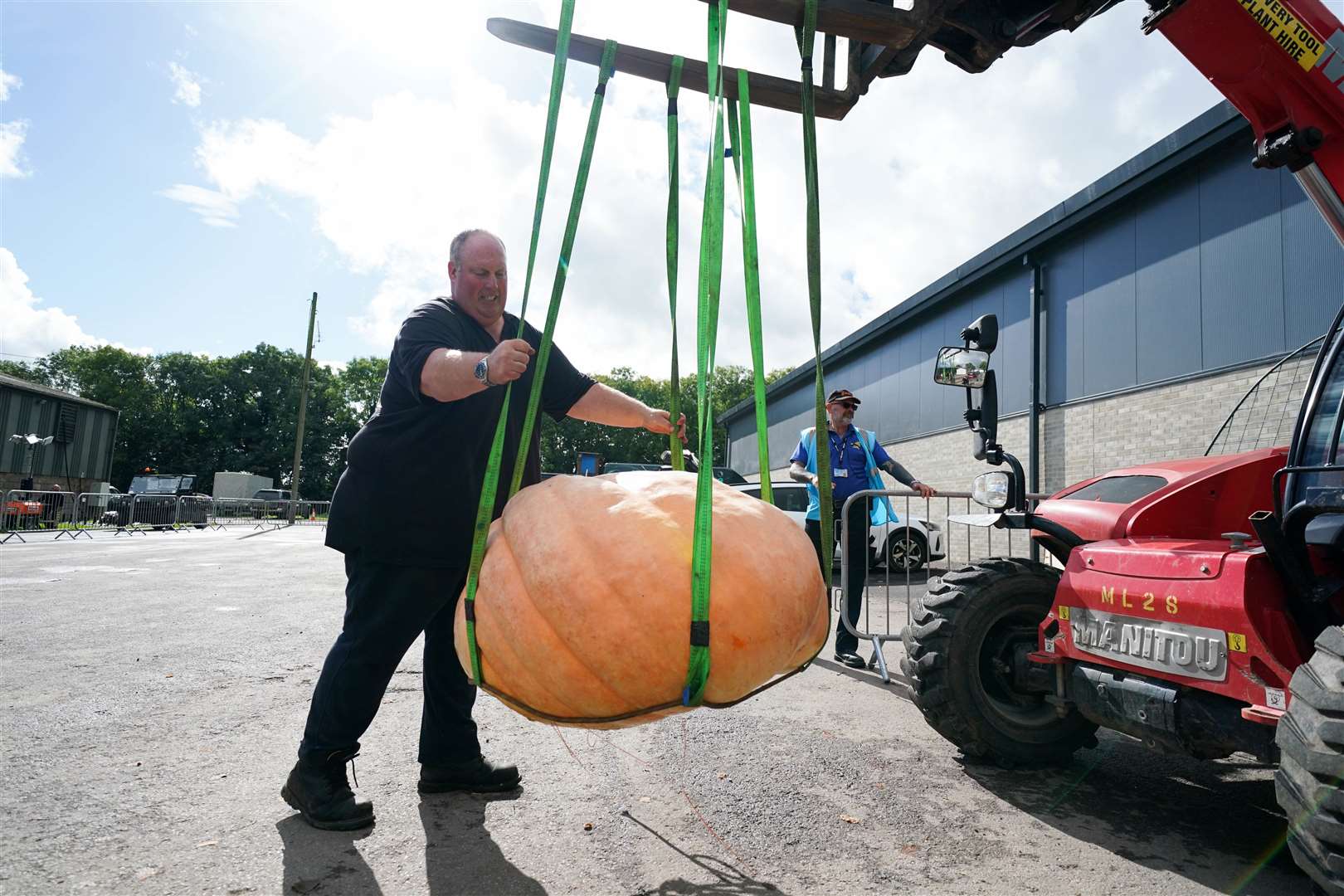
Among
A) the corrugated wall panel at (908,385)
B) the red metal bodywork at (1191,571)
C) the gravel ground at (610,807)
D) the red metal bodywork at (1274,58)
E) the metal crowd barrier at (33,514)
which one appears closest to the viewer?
the gravel ground at (610,807)

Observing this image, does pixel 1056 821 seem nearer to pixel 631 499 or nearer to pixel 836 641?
pixel 631 499

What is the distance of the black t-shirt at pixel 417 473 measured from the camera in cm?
258

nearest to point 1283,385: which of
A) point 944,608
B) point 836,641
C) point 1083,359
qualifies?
point 1083,359

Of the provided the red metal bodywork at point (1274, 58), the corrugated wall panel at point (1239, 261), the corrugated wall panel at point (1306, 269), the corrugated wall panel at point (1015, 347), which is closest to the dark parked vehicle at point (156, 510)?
the corrugated wall panel at point (1015, 347)

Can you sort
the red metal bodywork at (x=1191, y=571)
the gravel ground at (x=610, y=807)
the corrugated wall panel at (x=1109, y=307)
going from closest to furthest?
the gravel ground at (x=610, y=807) < the red metal bodywork at (x=1191, y=571) < the corrugated wall panel at (x=1109, y=307)

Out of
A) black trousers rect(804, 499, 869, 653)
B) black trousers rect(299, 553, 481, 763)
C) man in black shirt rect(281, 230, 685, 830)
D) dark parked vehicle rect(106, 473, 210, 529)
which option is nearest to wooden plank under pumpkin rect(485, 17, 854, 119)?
man in black shirt rect(281, 230, 685, 830)

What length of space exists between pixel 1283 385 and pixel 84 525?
26627 millimetres

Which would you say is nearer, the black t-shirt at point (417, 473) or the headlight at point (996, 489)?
the black t-shirt at point (417, 473)

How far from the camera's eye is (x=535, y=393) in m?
1.70

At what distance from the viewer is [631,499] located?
159cm

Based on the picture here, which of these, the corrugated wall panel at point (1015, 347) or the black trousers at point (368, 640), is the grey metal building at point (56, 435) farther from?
the black trousers at point (368, 640)

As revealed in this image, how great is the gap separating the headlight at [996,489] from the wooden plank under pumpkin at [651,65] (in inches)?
82.6

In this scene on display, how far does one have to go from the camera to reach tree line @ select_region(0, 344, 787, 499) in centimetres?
5700

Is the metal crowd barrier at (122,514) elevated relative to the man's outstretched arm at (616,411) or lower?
lower
